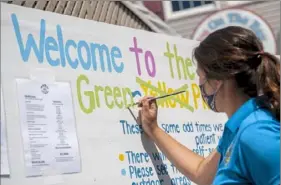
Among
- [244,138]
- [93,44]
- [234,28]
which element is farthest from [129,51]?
[244,138]

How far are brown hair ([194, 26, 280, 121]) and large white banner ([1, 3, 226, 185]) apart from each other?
15.8 inches

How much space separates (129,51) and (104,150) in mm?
447

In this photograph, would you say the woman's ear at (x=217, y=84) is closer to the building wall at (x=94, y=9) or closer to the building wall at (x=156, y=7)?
the building wall at (x=94, y=9)

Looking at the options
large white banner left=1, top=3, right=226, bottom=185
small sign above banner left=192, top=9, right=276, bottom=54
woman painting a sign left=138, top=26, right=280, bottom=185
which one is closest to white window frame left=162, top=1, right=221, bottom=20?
small sign above banner left=192, top=9, right=276, bottom=54

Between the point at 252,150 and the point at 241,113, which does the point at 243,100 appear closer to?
the point at 241,113

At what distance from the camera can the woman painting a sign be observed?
62.5 inches

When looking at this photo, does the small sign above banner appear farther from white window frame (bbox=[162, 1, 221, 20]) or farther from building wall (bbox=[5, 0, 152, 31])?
building wall (bbox=[5, 0, 152, 31])

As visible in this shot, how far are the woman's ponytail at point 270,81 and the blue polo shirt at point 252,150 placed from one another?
4 centimetres

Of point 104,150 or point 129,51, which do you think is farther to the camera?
point 129,51

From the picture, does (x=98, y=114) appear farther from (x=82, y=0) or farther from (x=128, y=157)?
(x=82, y=0)

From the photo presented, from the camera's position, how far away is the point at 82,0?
7.69ft

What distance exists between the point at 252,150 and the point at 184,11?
348 inches

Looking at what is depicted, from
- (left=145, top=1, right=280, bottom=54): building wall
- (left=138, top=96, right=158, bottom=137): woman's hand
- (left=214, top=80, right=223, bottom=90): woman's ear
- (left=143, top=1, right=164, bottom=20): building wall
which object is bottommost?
(left=138, top=96, right=158, bottom=137): woman's hand

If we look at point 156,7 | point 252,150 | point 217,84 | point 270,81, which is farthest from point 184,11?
point 252,150
